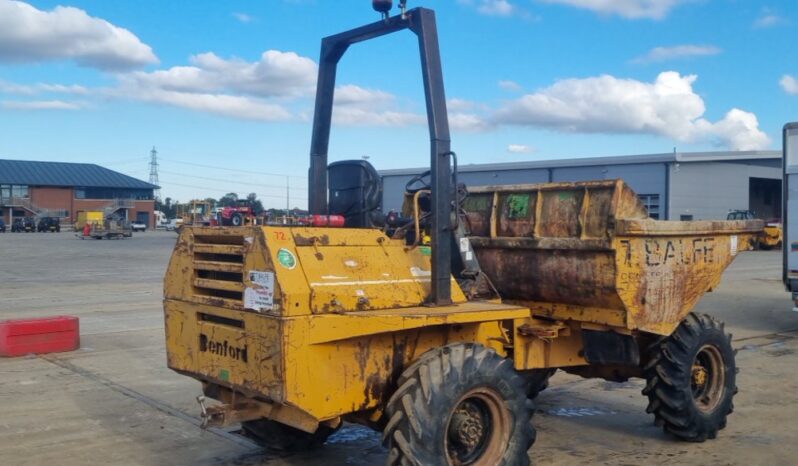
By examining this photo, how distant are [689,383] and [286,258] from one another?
3.94 m

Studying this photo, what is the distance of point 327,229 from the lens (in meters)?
4.98

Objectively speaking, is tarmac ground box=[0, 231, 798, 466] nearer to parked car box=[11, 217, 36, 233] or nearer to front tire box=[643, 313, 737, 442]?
front tire box=[643, 313, 737, 442]

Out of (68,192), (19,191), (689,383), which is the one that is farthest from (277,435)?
(68,192)

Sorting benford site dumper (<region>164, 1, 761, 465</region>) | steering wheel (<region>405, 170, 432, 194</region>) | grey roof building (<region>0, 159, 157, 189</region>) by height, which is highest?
grey roof building (<region>0, 159, 157, 189</region>)

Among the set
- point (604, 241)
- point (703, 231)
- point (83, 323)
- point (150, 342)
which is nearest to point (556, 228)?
point (604, 241)

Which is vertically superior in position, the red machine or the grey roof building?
the grey roof building

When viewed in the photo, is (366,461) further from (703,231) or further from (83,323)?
(83,323)

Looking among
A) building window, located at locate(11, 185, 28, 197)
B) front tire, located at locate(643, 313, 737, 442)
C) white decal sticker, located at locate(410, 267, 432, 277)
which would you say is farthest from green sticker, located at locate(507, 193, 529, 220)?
building window, located at locate(11, 185, 28, 197)

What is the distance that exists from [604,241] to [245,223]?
2.65 m

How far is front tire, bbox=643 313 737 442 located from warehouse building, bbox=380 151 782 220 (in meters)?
32.3

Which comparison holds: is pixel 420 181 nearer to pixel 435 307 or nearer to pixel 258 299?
pixel 435 307

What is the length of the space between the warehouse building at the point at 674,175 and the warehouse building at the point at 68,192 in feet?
199

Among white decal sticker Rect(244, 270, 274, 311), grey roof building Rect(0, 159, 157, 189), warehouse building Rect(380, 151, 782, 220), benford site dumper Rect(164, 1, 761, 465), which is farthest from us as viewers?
grey roof building Rect(0, 159, 157, 189)

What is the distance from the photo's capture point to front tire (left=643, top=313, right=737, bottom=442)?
259 inches
